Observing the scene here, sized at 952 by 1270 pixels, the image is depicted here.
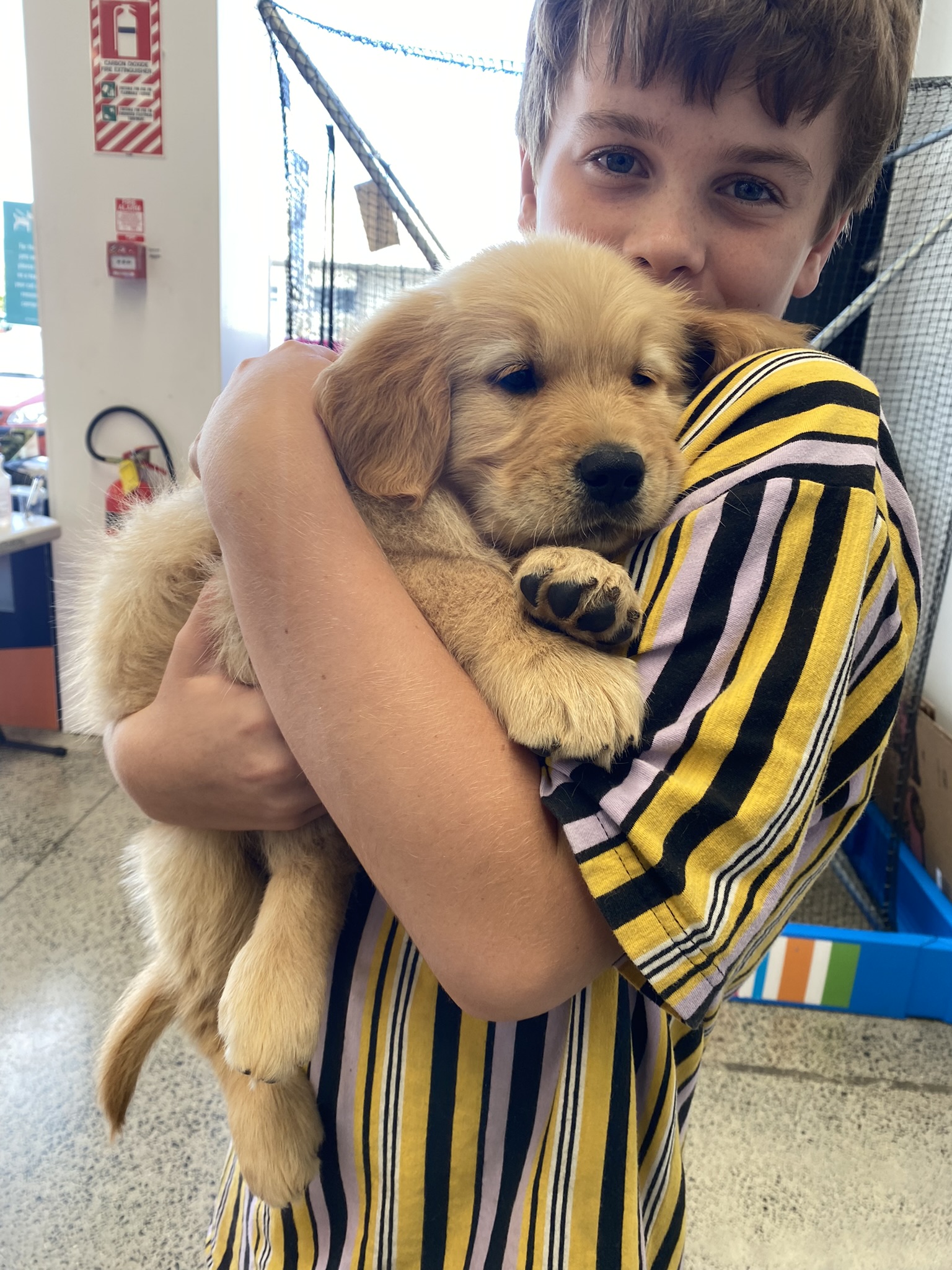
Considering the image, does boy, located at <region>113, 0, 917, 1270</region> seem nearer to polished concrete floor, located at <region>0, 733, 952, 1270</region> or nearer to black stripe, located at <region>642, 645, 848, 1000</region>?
black stripe, located at <region>642, 645, 848, 1000</region>

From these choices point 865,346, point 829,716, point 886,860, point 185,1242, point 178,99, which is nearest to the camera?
point 829,716

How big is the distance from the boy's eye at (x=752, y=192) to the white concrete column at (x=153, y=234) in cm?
245

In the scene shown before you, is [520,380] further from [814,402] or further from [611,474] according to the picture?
[814,402]

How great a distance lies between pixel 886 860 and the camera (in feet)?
8.00

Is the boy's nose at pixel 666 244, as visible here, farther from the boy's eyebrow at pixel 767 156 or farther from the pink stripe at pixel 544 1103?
the pink stripe at pixel 544 1103

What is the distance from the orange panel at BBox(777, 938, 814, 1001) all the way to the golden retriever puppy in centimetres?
166

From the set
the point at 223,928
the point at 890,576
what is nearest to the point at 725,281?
the point at 890,576

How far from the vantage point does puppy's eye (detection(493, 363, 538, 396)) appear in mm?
857

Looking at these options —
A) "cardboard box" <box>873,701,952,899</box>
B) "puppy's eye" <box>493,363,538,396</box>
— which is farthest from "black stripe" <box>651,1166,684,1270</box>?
"cardboard box" <box>873,701,952,899</box>

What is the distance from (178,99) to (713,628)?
10.5 ft

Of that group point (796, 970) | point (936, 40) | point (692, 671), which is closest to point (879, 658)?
point (692, 671)

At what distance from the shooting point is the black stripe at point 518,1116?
71cm

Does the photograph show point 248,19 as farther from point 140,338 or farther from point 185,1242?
point 185,1242

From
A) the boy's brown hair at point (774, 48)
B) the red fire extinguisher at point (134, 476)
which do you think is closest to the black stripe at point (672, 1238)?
the boy's brown hair at point (774, 48)
